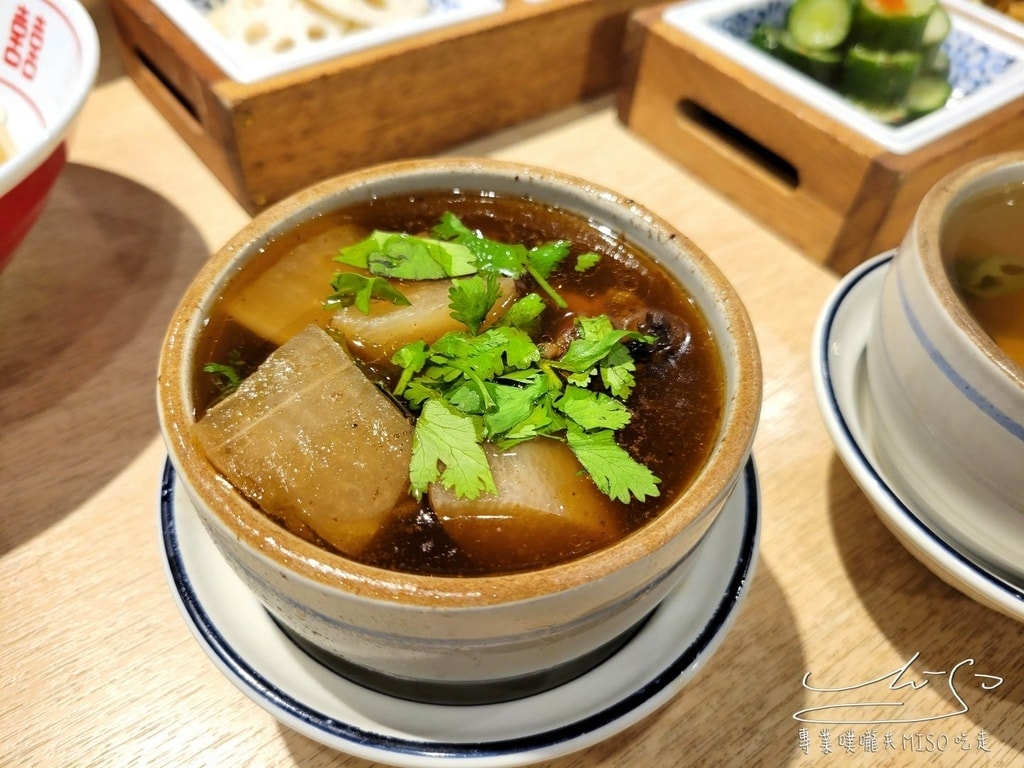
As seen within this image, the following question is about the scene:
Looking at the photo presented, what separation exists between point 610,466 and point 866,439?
419mm

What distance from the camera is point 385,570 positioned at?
0.61 metres

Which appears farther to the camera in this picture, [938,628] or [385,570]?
[938,628]

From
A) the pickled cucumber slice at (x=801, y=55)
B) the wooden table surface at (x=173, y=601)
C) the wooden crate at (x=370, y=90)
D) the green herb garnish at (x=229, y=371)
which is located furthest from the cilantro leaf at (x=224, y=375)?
the pickled cucumber slice at (x=801, y=55)

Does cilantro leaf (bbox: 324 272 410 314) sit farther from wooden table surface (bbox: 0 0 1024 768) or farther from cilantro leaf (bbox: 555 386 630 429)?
wooden table surface (bbox: 0 0 1024 768)

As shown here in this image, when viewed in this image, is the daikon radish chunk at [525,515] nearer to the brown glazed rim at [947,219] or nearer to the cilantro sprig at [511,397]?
the cilantro sprig at [511,397]

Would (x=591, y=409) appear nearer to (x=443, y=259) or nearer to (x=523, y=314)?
(x=523, y=314)

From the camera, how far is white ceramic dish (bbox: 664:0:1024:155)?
133 centimetres

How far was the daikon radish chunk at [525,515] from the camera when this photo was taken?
70 centimetres

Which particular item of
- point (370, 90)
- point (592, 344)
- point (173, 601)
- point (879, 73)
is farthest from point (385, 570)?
point (879, 73)

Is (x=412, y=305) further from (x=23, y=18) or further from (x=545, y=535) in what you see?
(x=23, y=18)

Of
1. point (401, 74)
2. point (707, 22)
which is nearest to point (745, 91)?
point (707, 22)

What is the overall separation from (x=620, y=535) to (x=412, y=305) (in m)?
0.36
